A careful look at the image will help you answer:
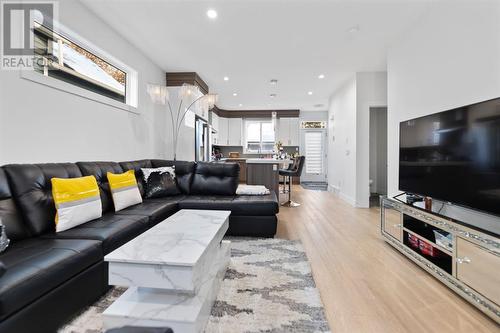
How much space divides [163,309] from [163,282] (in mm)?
161

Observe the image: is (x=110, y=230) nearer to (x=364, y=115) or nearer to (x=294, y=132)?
(x=364, y=115)

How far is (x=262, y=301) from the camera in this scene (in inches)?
62.9

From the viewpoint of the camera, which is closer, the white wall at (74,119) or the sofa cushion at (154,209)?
the white wall at (74,119)

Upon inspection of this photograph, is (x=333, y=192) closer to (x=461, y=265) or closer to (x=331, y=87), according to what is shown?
(x=331, y=87)

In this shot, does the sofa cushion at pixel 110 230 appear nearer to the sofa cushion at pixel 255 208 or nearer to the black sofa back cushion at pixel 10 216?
the black sofa back cushion at pixel 10 216

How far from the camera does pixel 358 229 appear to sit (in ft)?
10.6

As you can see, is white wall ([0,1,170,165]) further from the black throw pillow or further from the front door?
the front door

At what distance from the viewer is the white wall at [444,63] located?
1900mm

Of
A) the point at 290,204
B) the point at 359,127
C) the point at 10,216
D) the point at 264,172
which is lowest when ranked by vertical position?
the point at 290,204

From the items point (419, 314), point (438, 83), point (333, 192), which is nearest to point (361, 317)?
point (419, 314)

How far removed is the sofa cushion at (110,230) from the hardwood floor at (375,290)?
157cm

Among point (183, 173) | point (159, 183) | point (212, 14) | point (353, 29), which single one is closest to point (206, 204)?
point (159, 183)

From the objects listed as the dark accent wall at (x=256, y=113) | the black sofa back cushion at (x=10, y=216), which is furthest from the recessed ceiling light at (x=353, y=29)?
the dark accent wall at (x=256, y=113)

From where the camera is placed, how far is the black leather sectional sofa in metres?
1.09
